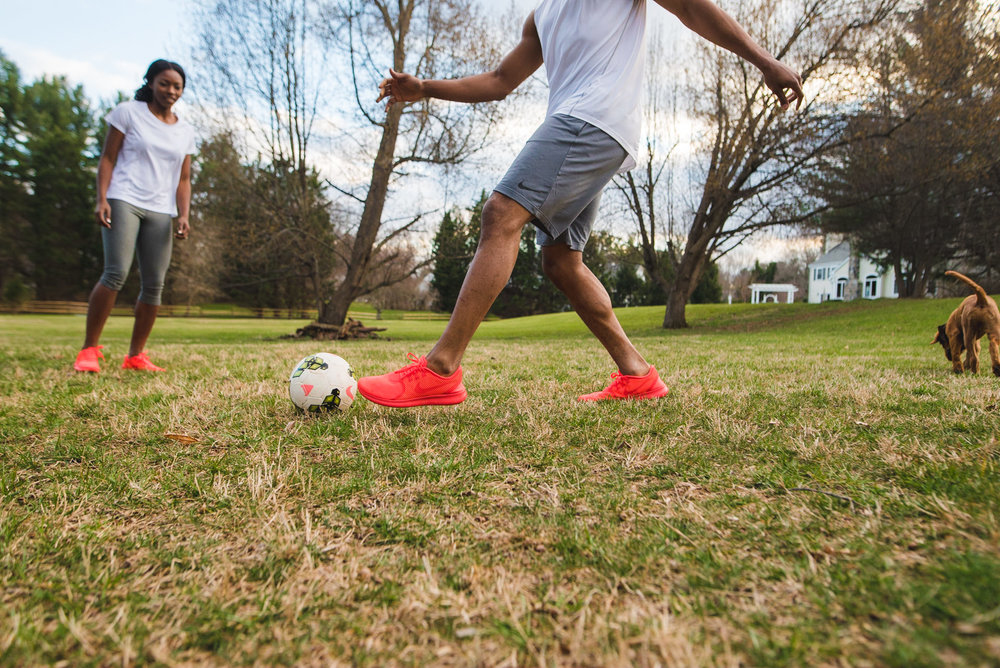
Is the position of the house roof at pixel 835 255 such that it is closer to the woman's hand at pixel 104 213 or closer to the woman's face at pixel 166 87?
the woman's face at pixel 166 87

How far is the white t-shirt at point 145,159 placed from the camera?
4211 millimetres

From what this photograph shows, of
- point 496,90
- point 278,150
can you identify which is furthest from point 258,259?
point 496,90

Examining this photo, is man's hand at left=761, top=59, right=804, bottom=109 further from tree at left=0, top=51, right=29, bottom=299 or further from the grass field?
tree at left=0, top=51, right=29, bottom=299

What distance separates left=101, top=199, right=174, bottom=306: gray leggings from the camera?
4.18 metres

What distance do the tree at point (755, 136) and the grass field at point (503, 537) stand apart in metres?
14.1

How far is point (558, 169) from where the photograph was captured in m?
2.30

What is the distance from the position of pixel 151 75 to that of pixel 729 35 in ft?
14.3

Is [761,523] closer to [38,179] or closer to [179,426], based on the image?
[179,426]

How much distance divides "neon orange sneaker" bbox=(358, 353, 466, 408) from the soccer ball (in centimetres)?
34

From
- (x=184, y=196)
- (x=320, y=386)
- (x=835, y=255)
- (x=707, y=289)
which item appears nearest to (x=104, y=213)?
(x=184, y=196)

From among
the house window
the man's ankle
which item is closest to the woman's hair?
the man's ankle

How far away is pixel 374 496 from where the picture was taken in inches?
60.9

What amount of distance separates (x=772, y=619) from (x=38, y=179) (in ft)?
153

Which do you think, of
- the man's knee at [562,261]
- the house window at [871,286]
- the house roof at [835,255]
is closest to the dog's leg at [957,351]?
Result: the man's knee at [562,261]
